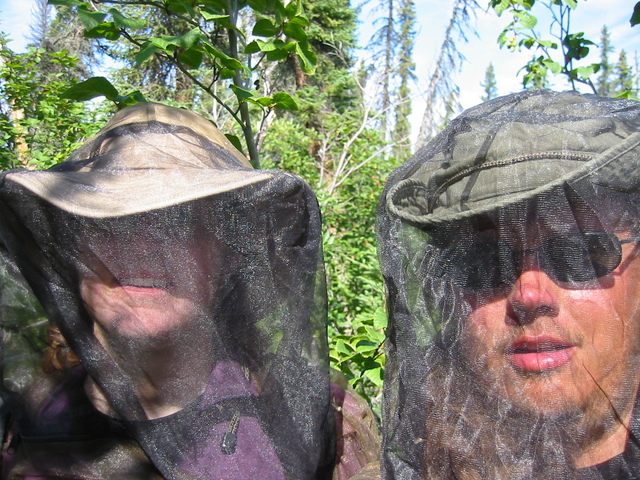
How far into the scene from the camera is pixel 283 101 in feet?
7.29

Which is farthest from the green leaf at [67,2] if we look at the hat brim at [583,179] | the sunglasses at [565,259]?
the sunglasses at [565,259]

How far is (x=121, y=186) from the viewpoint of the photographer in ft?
4.83

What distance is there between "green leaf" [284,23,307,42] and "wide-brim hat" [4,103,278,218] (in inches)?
19.9

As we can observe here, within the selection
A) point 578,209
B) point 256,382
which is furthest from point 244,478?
point 578,209

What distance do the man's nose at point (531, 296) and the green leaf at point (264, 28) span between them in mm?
1338

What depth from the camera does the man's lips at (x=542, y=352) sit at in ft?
3.96

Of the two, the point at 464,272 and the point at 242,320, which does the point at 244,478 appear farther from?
the point at 464,272

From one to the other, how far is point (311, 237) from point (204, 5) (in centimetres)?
111

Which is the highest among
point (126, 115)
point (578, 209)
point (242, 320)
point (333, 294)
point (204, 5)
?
point (204, 5)

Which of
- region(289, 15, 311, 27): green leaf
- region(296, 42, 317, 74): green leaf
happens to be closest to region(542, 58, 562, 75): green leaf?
region(296, 42, 317, 74): green leaf

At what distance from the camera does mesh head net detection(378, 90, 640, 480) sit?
121 cm

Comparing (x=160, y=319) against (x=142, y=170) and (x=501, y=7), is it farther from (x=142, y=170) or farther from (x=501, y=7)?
(x=501, y=7)

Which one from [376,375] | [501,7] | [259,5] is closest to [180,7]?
[259,5]

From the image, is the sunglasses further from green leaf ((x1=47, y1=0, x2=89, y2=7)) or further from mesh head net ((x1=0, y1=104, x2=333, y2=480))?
green leaf ((x1=47, y1=0, x2=89, y2=7))
